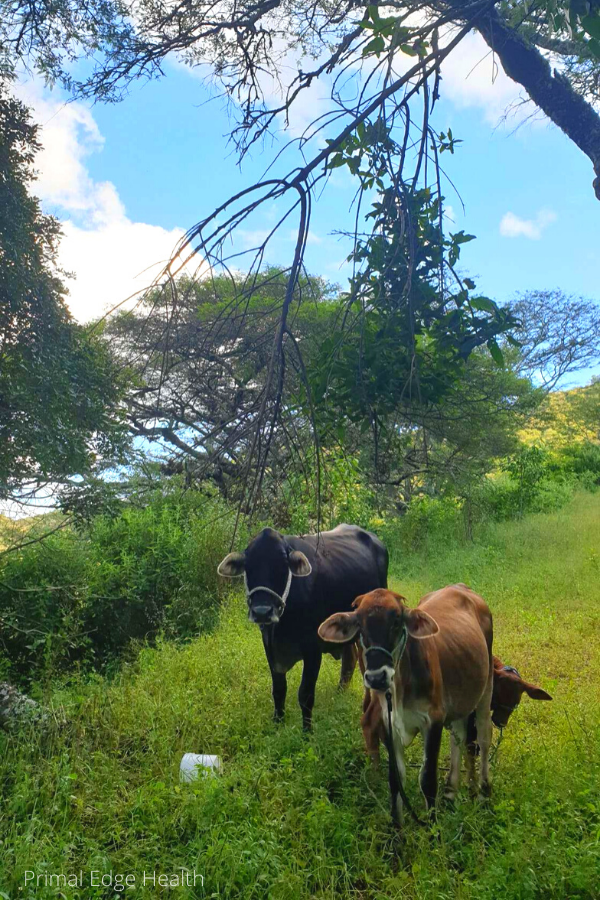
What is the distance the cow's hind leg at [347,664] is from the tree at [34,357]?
3.02m

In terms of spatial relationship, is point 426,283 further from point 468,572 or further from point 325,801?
point 468,572

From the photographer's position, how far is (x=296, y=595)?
15.4 feet

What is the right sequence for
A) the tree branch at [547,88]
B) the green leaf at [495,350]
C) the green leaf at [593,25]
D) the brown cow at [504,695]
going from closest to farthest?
the green leaf at [593,25]
the green leaf at [495,350]
the brown cow at [504,695]
the tree branch at [547,88]

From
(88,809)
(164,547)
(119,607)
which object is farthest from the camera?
(164,547)

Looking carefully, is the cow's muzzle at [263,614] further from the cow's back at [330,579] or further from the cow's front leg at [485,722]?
the cow's front leg at [485,722]

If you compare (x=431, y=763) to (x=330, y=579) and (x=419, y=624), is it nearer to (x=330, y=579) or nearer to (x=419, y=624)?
(x=419, y=624)

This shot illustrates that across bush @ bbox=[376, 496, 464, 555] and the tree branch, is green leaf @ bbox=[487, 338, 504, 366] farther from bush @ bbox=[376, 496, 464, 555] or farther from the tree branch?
bush @ bbox=[376, 496, 464, 555]

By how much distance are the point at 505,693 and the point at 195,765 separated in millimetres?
1828

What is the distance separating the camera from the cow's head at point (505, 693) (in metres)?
3.86

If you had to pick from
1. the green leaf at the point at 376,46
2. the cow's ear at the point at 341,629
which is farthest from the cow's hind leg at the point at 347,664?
the green leaf at the point at 376,46

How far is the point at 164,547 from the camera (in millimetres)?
8359

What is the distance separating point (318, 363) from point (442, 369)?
0.61 meters

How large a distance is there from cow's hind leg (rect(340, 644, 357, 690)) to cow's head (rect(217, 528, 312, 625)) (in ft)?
3.52

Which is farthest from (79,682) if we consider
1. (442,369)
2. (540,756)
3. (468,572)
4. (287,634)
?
(468,572)
